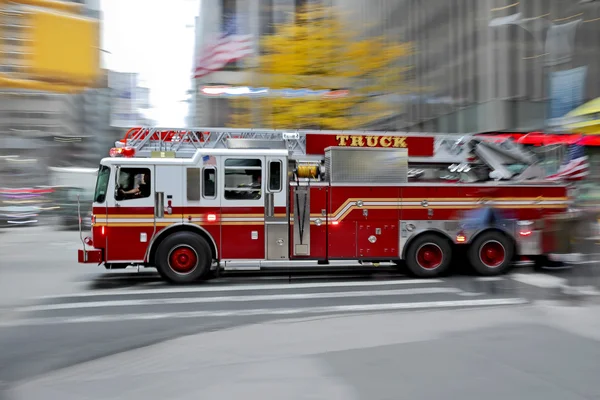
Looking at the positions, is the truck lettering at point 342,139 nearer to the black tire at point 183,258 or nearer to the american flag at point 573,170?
the black tire at point 183,258

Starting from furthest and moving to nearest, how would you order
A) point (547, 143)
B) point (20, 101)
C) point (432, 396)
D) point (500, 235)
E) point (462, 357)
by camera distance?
point (547, 143)
point (500, 235)
point (462, 357)
point (432, 396)
point (20, 101)

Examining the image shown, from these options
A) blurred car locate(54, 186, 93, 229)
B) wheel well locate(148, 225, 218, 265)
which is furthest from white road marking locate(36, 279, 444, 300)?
blurred car locate(54, 186, 93, 229)

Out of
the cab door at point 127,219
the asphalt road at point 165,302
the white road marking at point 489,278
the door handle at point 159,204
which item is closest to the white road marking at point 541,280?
the asphalt road at point 165,302

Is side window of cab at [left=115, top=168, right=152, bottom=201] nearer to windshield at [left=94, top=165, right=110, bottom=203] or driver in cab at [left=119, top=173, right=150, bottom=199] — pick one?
driver in cab at [left=119, top=173, right=150, bottom=199]

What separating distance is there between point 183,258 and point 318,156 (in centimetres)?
341

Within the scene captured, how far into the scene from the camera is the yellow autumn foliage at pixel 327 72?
88.7 ft

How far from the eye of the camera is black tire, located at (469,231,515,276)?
12.1 m

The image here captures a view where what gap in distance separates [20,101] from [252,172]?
705cm

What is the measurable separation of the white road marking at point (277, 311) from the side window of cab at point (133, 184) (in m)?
3.17

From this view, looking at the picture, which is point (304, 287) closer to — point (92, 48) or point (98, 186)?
point (98, 186)

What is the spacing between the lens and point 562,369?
18.4 feet

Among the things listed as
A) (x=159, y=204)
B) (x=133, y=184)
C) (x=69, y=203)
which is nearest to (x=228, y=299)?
(x=159, y=204)

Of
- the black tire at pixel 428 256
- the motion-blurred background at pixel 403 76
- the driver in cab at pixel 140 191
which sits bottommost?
the black tire at pixel 428 256

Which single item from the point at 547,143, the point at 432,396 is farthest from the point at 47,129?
the point at 547,143
